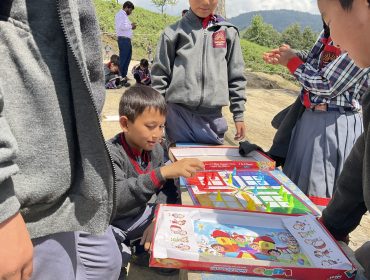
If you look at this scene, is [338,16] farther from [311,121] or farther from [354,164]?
[311,121]

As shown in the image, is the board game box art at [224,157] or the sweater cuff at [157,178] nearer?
the sweater cuff at [157,178]

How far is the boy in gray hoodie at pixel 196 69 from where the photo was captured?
2.78m

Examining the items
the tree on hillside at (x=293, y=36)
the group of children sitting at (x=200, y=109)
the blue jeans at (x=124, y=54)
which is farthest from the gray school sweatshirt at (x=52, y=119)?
the tree on hillside at (x=293, y=36)

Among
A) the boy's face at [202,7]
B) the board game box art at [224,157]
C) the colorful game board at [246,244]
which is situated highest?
the boy's face at [202,7]

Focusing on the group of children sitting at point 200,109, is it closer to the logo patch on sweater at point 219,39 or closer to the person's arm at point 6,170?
the logo patch on sweater at point 219,39

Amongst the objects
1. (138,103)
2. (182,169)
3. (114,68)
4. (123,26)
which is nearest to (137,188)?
(182,169)

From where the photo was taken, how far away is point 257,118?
22.6 ft

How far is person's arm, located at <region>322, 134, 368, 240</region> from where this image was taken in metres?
1.39

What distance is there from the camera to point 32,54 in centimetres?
86

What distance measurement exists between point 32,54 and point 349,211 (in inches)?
46.8

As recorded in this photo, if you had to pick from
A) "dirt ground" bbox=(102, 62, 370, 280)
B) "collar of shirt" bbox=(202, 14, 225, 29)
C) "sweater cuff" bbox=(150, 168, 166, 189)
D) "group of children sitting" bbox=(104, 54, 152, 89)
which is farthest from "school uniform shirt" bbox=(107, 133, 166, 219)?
"group of children sitting" bbox=(104, 54, 152, 89)

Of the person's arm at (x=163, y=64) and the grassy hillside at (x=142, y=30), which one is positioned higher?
the person's arm at (x=163, y=64)

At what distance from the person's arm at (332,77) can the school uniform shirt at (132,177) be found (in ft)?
3.08

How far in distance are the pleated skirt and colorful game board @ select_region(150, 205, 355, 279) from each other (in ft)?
2.31
